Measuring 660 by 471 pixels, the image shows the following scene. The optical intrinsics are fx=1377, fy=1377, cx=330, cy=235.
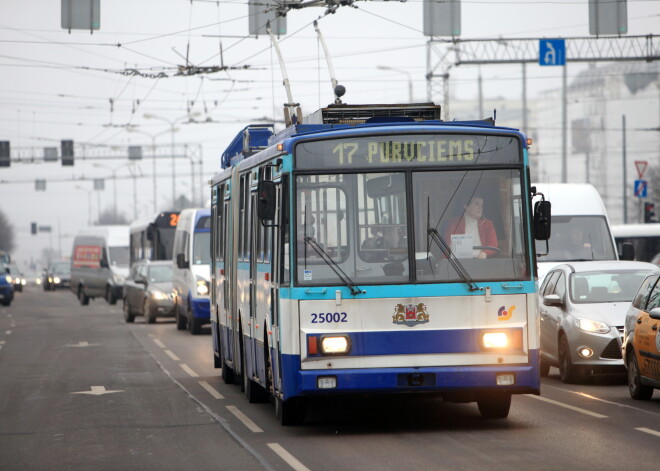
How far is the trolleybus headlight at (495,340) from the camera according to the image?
462 inches

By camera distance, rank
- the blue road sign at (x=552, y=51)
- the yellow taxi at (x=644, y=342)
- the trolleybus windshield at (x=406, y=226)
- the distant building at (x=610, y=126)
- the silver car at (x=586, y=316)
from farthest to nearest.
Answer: the distant building at (x=610, y=126) → the blue road sign at (x=552, y=51) → the silver car at (x=586, y=316) → the yellow taxi at (x=644, y=342) → the trolleybus windshield at (x=406, y=226)

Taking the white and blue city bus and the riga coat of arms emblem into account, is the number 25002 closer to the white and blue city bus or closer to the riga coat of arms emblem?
the white and blue city bus

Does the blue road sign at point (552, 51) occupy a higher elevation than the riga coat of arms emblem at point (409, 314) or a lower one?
higher

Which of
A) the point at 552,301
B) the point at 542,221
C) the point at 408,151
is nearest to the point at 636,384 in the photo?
the point at 552,301

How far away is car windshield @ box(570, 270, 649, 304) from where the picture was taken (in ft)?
57.1

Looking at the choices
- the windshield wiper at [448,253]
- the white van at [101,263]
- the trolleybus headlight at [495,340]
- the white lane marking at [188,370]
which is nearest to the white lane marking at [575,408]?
the trolleybus headlight at [495,340]

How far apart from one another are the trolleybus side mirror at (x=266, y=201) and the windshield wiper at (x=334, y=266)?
15.0 inches

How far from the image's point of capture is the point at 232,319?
16391 millimetres

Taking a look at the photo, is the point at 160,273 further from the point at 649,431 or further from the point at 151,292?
the point at 649,431

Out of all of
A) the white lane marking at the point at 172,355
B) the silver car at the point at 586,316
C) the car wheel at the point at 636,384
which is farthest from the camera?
the white lane marking at the point at 172,355

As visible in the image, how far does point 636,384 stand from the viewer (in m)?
14.5

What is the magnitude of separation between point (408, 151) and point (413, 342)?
5.55 ft

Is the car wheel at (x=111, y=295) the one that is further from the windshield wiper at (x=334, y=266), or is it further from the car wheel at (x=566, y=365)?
the windshield wiper at (x=334, y=266)

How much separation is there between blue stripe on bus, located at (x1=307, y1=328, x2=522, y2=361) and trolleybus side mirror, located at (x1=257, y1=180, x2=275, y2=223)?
111 centimetres
